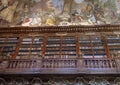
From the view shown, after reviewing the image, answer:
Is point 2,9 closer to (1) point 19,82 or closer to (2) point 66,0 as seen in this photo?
(2) point 66,0

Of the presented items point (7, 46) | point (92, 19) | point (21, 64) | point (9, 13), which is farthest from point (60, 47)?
point (9, 13)

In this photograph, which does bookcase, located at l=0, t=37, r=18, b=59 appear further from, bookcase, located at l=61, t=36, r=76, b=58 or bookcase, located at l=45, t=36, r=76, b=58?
bookcase, located at l=61, t=36, r=76, b=58

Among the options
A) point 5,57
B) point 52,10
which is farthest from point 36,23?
point 5,57

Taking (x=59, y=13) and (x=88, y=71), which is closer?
(x=88, y=71)

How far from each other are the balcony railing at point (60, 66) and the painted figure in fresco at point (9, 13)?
2.66 metres

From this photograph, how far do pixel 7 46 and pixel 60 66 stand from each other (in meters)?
2.17

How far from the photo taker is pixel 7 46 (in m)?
8.70

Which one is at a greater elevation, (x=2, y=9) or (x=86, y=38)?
(x=2, y=9)

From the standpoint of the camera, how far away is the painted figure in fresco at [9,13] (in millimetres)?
10005

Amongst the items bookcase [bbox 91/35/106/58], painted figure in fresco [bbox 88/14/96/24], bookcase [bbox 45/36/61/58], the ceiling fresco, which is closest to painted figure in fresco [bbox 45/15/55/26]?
the ceiling fresco

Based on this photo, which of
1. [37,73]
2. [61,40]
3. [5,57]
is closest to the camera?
[37,73]

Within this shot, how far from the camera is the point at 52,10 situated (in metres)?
10.3

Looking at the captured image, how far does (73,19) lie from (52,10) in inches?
37.4

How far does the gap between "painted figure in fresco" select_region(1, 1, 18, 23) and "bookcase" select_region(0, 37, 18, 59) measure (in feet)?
3.70
